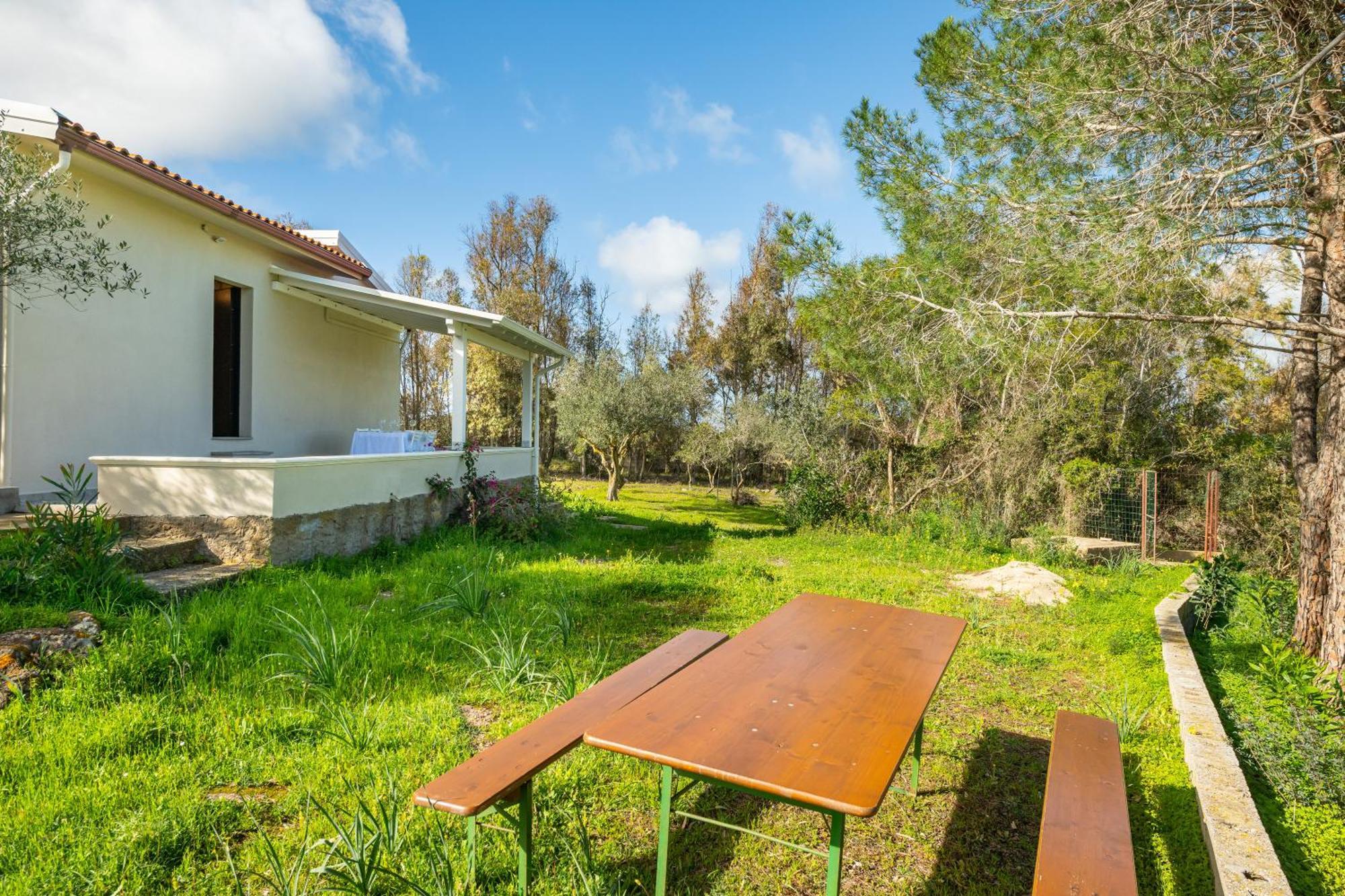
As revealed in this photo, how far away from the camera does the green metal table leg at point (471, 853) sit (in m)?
2.04

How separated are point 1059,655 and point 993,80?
4.64 meters

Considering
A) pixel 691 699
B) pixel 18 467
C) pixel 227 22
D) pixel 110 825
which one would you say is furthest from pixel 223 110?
pixel 691 699

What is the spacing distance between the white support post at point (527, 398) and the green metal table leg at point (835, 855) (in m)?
9.39

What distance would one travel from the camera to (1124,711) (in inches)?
142

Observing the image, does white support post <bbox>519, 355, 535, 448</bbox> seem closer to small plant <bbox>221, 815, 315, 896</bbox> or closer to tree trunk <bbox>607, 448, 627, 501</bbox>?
tree trunk <bbox>607, 448, 627, 501</bbox>

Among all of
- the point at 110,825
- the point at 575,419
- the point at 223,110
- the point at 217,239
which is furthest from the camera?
the point at 575,419

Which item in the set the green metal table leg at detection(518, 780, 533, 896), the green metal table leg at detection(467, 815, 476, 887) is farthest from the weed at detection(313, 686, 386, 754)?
the green metal table leg at detection(518, 780, 533, 896)

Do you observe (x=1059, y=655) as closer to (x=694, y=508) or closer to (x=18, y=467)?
(x=18, y=467)

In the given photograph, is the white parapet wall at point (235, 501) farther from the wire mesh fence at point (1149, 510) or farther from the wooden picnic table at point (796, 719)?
the wire mesh fence at point (1149, 510)

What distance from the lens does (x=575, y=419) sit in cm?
→ 1628

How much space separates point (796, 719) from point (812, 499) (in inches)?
379

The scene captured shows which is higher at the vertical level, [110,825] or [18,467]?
[18,467]

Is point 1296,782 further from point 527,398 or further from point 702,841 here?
point 527,398

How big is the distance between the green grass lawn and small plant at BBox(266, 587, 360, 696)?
34 millimetres
